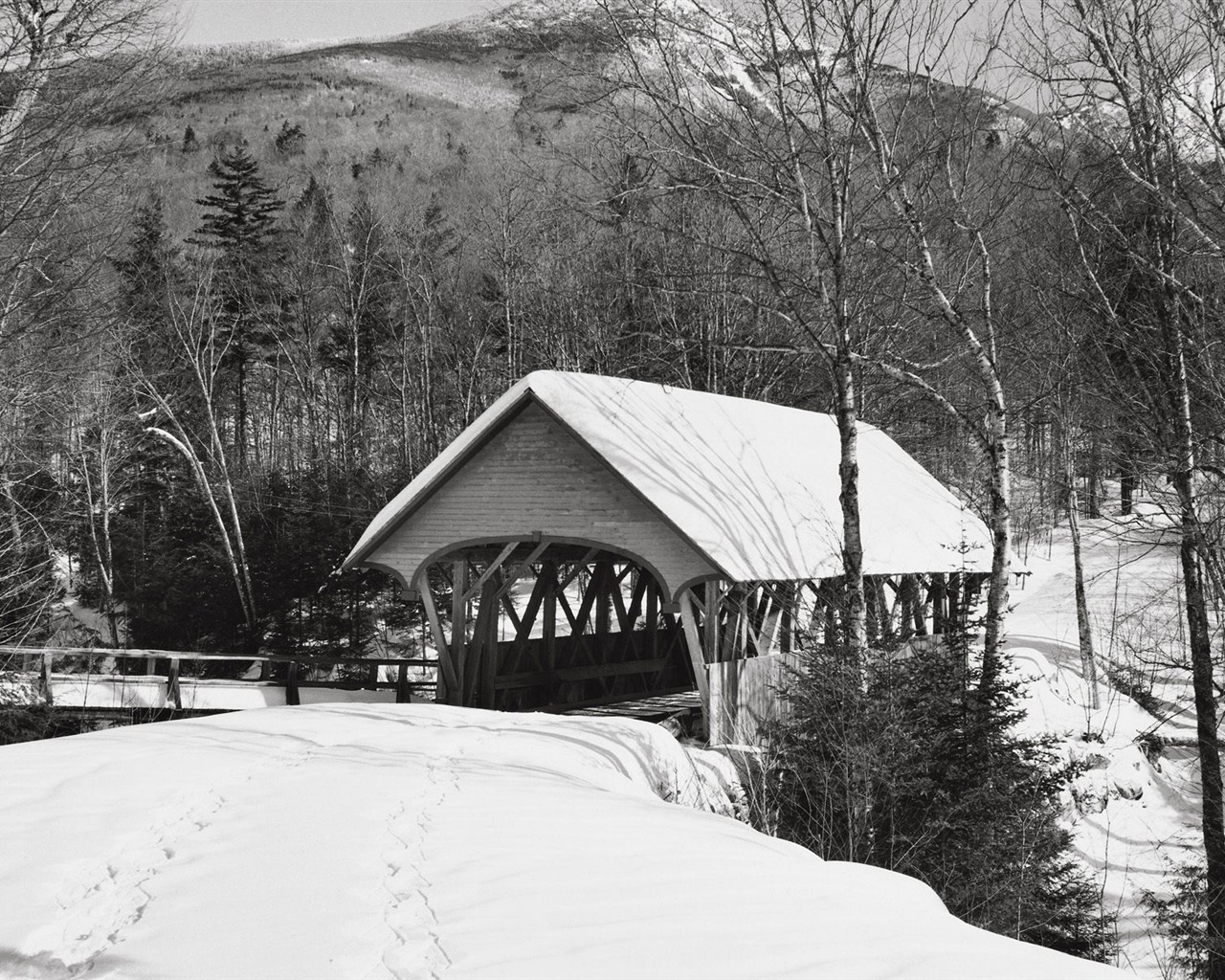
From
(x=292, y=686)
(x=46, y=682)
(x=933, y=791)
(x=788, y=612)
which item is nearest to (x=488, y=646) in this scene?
(x=292, y=686)

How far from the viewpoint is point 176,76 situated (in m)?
10.7

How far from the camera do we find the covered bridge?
12609mm

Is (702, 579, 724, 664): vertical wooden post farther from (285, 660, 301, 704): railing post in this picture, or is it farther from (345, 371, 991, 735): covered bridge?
(285, 660, 301, 704): railing post

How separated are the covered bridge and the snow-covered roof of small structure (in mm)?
28

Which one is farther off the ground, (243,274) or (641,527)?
(243,274)

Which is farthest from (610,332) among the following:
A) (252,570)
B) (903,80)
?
(903,80)

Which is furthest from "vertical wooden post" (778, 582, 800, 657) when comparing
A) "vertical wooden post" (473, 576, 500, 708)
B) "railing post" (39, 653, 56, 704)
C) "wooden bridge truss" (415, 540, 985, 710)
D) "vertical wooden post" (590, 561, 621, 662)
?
"railing post" (39, 653, 56, 704)

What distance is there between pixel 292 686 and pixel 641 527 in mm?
7401

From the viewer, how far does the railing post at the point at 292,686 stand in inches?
682

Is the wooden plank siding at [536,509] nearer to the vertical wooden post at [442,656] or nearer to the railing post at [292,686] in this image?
the vertical wooden post at [442,656]

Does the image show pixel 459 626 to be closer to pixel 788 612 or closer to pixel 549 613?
pixel 549 613

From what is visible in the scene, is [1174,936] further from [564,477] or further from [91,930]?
[91,930]

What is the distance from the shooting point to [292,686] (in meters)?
17.4

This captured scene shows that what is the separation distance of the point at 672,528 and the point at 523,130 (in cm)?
3749
